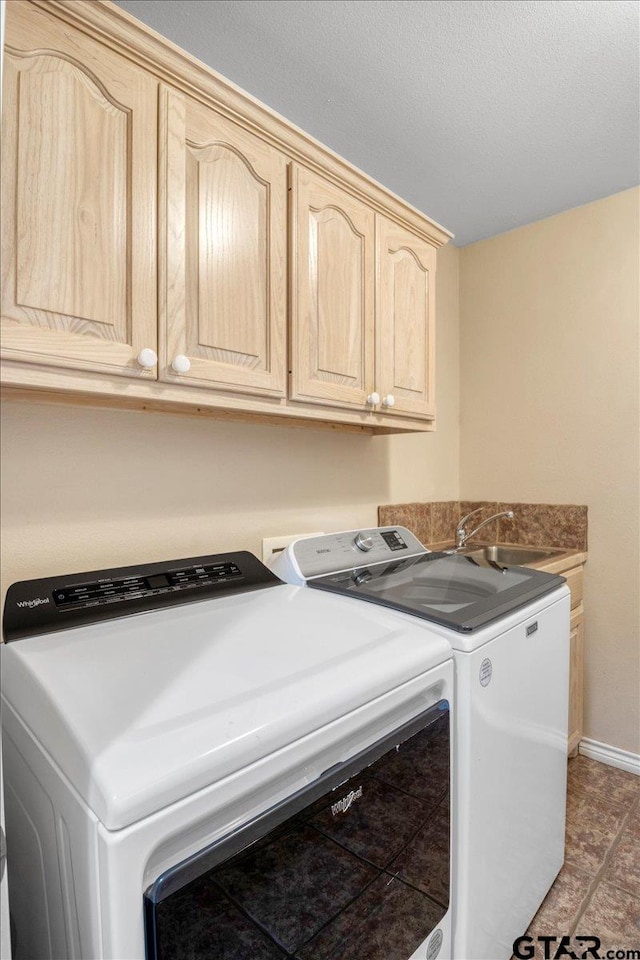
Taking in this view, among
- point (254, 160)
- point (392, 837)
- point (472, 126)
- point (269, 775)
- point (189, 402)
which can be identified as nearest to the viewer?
point (269, 775)

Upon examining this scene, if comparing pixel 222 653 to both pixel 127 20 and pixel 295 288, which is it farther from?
pixel 127 20

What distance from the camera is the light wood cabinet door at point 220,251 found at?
1.12 metres

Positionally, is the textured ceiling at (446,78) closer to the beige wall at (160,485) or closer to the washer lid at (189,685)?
the beige wall at (160,485)

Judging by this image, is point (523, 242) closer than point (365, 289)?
No

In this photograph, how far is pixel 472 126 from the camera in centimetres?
175

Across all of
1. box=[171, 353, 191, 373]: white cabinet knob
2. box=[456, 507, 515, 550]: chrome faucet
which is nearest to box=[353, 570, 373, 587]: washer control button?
box=[171, 353, 191, 373]: white cabinet knob

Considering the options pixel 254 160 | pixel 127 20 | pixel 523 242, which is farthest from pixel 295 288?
pixel 523 242

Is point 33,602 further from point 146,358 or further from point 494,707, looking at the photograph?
point 494,707

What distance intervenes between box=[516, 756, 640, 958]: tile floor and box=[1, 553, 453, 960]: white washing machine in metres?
0.63

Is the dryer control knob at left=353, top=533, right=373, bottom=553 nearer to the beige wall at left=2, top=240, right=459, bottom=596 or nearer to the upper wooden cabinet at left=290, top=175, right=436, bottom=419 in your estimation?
the beige wall at left=2, top=240, right=459, bottom=596

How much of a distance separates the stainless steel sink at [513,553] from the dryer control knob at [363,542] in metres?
0.69

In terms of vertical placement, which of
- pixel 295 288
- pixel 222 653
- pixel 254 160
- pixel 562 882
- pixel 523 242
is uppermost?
pixel 523 242

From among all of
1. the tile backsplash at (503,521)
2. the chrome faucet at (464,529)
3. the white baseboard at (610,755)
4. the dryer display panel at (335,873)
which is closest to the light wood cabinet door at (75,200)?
the dryer display panel at (335,873)

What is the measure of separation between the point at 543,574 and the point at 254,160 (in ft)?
4.79
